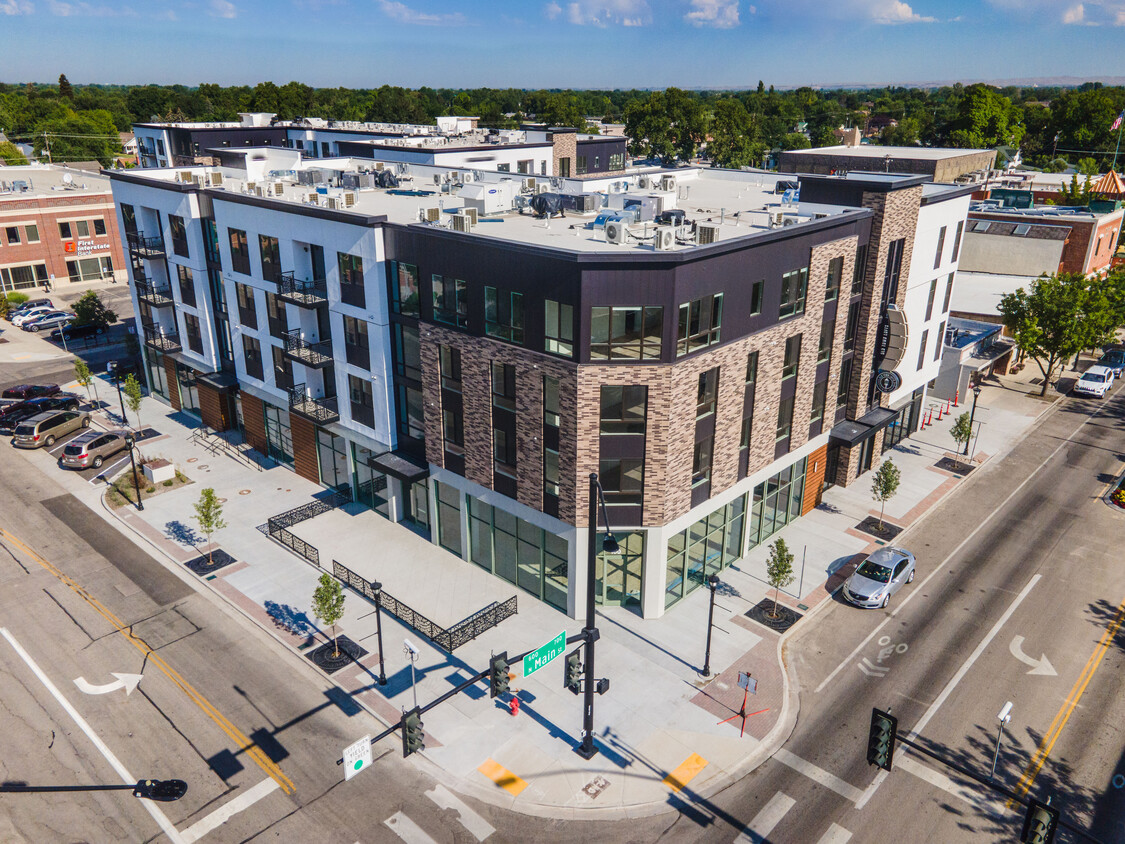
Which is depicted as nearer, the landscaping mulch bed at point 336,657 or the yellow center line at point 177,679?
the yellow center line at point 177,679

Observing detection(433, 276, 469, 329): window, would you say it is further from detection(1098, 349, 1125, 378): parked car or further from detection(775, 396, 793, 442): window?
detection(1098, 349, 1125, 378): parked car

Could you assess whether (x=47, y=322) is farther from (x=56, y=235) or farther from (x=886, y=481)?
(x=886, y=481)

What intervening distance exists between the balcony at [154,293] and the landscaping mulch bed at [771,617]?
133 ft

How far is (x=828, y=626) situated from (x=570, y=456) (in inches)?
527

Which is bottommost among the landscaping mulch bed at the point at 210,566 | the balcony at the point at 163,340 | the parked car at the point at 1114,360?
the landscaping mulch bed at the point at 210,566

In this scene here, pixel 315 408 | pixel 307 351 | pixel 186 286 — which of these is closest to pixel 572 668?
pixel 315 408

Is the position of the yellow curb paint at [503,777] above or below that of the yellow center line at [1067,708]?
above

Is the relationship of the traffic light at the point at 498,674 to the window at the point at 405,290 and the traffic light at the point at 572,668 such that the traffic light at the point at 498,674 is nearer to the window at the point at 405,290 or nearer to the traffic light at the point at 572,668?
the traffic light at the point at 572,668

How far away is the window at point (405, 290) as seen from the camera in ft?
113

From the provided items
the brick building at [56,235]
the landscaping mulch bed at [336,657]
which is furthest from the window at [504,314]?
the brick building at [56,235]

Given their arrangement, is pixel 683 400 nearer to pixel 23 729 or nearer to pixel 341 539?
pixel 341 539

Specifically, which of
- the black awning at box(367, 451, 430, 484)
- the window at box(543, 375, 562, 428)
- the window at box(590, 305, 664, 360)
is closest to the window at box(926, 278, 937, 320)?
the window at box(590, 305, 664, 360)

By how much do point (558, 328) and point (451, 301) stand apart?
611 centimetres

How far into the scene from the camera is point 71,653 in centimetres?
3094
